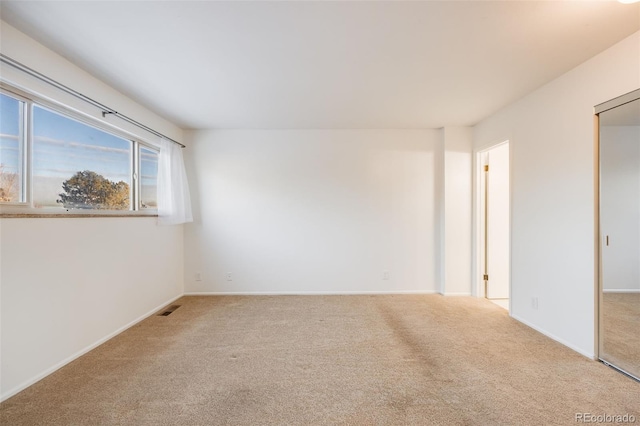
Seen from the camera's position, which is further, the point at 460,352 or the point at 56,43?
the point at 460,352

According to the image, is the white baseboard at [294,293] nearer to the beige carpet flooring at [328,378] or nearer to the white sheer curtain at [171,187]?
the beige carpet flooring at [328,378]

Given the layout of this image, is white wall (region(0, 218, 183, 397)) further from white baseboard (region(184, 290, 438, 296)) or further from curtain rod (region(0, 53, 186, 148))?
curtain rod (region(0, 53, 186, 148))

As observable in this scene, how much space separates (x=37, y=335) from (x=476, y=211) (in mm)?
4759

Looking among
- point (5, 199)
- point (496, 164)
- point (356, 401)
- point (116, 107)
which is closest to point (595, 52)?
point (496, 164)

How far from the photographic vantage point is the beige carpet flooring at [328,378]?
1536 millimetres

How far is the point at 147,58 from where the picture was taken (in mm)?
2010

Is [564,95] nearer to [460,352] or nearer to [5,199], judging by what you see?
[460,352]

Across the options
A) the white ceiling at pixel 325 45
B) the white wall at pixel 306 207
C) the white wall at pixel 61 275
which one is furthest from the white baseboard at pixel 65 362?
the white ceiling at pixel 325 45

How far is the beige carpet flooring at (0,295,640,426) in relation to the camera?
5.04 feet

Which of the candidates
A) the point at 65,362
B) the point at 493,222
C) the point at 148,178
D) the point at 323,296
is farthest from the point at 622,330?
the point at 148,178

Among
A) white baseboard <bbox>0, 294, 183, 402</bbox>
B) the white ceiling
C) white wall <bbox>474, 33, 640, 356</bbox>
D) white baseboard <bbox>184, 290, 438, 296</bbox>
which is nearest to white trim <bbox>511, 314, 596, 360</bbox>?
white wall <bbox>474, 33, 640, 356</bbox>

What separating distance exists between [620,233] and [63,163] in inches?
179

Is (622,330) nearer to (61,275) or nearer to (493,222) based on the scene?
(493,222)

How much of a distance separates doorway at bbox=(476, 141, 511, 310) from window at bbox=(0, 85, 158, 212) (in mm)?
4532
